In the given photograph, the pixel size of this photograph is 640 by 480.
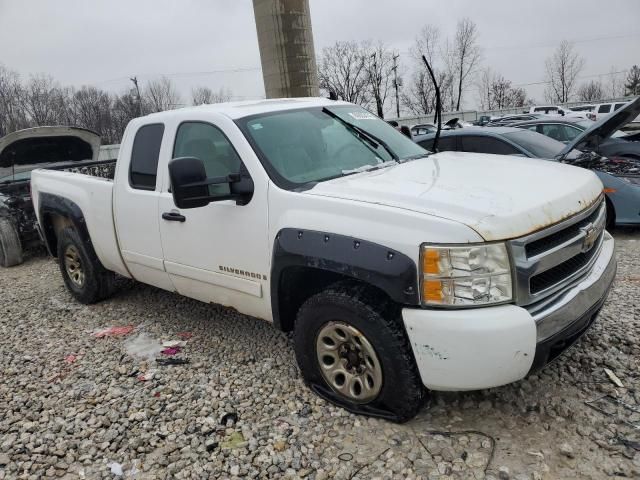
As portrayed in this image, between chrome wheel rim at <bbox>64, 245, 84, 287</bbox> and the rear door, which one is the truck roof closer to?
the rear door

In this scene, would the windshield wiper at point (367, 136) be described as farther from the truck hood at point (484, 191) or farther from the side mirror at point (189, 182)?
the side mirror at point (189, 182)

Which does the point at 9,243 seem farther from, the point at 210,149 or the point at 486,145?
the point at 486,145

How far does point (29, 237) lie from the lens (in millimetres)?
7824

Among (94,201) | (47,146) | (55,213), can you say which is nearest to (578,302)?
(94,201)

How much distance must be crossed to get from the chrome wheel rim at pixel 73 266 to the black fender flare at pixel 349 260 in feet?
10.2

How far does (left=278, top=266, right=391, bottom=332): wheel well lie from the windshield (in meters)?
0.53

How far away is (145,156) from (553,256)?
3045 millimetres

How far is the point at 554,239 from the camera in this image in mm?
2600

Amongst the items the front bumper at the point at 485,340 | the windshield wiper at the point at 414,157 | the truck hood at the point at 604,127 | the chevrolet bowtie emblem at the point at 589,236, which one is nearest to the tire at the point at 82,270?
the windshield wiper at the point at 414,157

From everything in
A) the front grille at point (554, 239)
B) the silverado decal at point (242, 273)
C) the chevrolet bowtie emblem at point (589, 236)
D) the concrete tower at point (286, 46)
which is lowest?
the silverado decal at point (242, 273)

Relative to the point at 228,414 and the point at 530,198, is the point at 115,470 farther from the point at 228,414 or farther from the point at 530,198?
the point at 530,198

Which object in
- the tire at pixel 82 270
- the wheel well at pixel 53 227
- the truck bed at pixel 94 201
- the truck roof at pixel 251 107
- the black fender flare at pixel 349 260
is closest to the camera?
the black fender flare at pixel 349 260

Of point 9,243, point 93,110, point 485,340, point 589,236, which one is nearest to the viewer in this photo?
point 485,340

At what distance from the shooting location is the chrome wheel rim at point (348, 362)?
278cm
